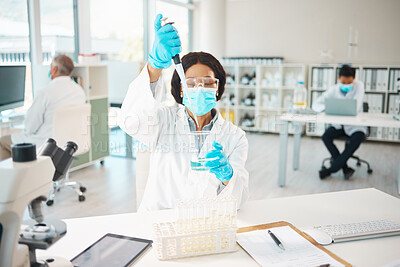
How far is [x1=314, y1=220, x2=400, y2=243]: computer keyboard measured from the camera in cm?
119

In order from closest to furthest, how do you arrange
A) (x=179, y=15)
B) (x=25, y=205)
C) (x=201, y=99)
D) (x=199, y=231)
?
1. (x=25, y=205)
2. (x=199, y=231)
3. (x=201, y=99)
4. (x=179, y=15)

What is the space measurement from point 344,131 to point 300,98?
3.59ft

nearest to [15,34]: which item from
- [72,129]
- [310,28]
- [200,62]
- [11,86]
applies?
[11,86]

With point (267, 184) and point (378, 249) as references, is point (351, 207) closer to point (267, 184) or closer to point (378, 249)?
point (378, 249)

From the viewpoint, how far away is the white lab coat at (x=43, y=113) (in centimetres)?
338

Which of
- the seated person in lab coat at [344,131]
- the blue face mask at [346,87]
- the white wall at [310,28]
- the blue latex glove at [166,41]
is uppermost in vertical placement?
the white wall at [310,28]

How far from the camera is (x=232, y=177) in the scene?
4.42ft

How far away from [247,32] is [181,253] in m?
6.55

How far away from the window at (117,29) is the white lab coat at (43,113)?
6.26ft

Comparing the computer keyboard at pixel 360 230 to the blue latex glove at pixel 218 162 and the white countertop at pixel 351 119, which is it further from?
the white countertop at pixel 351 119

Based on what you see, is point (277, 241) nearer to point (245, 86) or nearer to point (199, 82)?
point (199, 82)

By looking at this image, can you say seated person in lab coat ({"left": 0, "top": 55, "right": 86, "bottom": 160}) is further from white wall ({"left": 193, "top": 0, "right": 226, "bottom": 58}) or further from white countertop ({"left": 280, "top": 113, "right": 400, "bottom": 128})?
white wall ({"left": 193, "top": 0, "right": 226, "bottom": 58})

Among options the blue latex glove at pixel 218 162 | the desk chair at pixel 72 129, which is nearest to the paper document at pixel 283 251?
the blue latex glove at pixel 218 162

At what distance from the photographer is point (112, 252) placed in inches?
42.8
